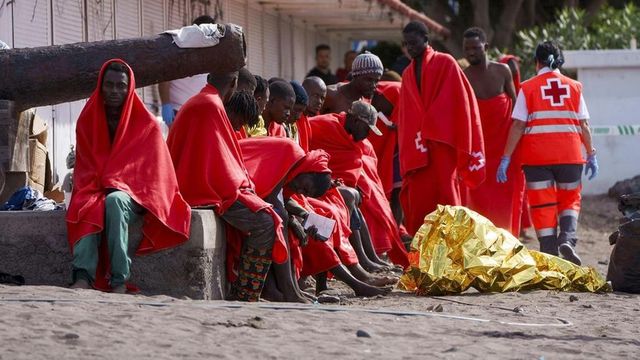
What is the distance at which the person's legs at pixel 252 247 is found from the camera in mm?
7828

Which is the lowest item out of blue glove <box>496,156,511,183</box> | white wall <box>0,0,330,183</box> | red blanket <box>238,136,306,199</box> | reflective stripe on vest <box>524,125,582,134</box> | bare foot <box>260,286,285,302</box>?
bare foot <box>260,286,285,302</box>

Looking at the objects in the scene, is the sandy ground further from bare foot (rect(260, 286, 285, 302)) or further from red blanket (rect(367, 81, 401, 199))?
red blanket (rect(367, 81, 401, 199))

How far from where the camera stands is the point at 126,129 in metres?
7.59

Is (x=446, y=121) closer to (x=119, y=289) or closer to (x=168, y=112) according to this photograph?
(x=168, y=112)

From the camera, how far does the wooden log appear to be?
26.5ft

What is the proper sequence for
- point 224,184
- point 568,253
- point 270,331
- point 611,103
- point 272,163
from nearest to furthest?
1. point 270,331
2. point 224,184
3. point 272,163
4. point 568,253
5. point 611,103

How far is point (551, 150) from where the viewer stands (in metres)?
11.5

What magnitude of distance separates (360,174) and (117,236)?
364cm

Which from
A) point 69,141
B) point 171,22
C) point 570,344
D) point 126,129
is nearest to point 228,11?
point 171,22

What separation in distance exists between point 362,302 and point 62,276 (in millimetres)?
1848

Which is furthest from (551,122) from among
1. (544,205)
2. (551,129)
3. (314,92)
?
(314,92)

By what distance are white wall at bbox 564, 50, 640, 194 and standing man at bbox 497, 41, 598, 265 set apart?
7137mm

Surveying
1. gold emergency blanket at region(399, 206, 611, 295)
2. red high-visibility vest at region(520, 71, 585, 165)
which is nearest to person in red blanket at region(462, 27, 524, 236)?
red high-visibility vest at region(520, 71, 585, 165)

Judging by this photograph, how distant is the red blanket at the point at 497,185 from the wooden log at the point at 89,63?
4365 millimetres
